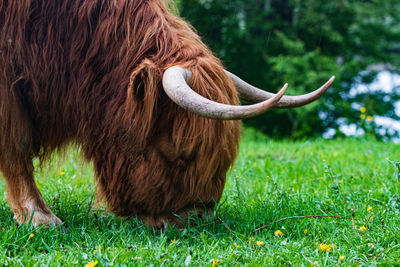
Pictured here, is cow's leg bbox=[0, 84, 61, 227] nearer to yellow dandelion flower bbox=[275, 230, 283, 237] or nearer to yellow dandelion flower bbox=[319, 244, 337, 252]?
yellow dandelion flower bbox=[275, 230, 283, 237]

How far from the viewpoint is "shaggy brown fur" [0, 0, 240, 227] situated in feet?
10.7

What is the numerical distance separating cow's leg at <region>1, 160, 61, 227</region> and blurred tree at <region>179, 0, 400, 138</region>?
719 centimetres

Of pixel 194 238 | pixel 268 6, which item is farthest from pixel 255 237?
pixel 268 6

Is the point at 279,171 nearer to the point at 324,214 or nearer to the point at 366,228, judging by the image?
the point at 324,214

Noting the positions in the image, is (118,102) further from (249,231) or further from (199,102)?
(249,231)

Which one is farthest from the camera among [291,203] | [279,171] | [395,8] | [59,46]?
[395,8]

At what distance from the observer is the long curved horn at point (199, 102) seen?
2645 mm

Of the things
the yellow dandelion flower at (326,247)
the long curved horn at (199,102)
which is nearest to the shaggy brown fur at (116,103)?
the long curved horn at (199,102)

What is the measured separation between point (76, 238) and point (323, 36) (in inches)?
352

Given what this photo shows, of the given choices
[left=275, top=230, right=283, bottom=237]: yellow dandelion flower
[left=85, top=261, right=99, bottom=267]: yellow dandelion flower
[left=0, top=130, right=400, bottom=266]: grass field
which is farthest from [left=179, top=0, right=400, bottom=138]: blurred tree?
[left=85, top=261, right=99, bottom=267]: yellow dandelion flower

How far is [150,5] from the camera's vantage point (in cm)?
363

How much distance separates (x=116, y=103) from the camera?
340cm

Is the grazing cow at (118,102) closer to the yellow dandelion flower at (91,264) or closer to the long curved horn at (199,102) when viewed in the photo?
the long curved horn at (199,102)

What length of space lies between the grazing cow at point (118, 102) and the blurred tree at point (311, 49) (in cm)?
701
